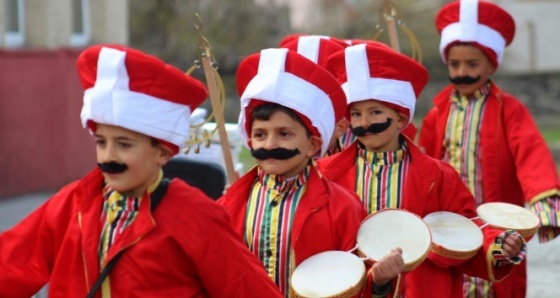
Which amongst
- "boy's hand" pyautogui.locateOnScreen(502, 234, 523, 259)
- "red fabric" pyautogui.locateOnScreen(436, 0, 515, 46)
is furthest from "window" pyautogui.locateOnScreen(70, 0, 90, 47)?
"boy's hand" pyautogui.locateOnScreen(502, 234, 523, 259)

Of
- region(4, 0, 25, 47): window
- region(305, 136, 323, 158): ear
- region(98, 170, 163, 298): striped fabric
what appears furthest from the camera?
region(4, 0, 25, 47): window

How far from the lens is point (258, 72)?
552cm

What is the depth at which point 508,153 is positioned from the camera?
25.8 feet

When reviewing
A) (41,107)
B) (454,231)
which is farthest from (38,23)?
(454,231)

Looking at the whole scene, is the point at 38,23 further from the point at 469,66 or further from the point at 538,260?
the point at 469,66

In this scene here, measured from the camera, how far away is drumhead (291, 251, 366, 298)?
507 centimetres

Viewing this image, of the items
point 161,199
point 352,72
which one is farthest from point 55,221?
point 352,72

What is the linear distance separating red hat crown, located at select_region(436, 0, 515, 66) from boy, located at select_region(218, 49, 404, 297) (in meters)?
2.59

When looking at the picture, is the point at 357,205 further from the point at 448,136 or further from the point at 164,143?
the point at 448,136

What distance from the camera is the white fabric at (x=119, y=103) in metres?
4.54

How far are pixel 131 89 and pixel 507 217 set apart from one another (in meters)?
2.39

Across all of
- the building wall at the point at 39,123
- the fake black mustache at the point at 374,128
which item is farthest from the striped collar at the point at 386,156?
the building wall at the point at 39,123

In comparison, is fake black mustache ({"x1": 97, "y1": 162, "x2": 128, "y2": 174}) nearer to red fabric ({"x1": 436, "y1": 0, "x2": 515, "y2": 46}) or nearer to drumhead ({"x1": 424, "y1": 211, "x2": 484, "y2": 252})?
drumhead ({"x1": 424, "y1": 211, "x2": 484, "y2": 252})

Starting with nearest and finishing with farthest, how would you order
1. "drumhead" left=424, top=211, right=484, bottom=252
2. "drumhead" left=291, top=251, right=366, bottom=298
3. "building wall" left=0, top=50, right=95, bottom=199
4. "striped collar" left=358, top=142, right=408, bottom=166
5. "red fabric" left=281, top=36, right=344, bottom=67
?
"drumhead" left=291, top=251, right=366, bottom=298 < "drumhead" left=424, top=211, right=484, bottom=252 < "striped collar" left=358, top=142, right=408, bottom=166 < "red fabric" left=281, top=36, right=344, bottom=67 < "building wall" left=0, top=50, right=95, bottom=199
